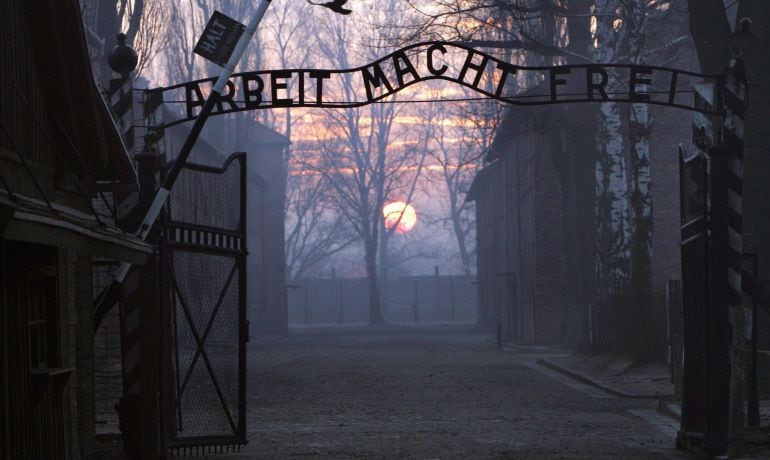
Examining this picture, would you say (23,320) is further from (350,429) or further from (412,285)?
(412,285)

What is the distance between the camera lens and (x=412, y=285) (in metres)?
82.2

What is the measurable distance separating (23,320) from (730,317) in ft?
21.2

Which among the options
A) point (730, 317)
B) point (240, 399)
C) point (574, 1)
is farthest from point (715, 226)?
point (574, 1)

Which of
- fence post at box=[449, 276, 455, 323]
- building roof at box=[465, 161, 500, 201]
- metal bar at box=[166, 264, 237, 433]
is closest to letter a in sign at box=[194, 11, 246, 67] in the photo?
metal bar at box=[166, 264, 237, 433]

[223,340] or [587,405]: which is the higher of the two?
[223,340]

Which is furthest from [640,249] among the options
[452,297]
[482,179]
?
[452,297]

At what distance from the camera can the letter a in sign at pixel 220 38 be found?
12867 millimetres

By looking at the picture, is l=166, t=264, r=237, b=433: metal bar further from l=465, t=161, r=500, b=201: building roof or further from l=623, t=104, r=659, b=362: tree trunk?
l=465, t=161, r=500, b=201: building roof

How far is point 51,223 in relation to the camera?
741cm

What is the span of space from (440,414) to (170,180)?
6.35 metres

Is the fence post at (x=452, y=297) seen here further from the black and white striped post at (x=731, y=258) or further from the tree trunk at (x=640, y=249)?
the black and white striped post at (x=731, y=258)

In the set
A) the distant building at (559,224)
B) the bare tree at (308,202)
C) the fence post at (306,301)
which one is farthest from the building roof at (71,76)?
the fence post at (306,301)

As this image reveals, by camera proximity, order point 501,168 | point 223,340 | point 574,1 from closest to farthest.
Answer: point 223,340, point 574,1, point 501,168

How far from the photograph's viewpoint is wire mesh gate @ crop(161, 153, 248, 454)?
1298cm
